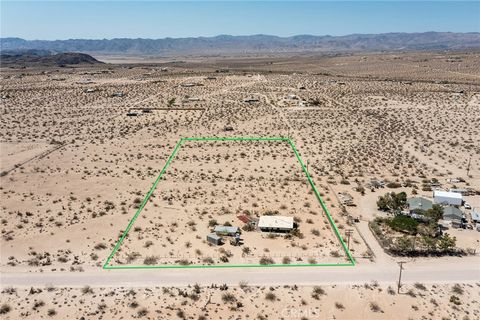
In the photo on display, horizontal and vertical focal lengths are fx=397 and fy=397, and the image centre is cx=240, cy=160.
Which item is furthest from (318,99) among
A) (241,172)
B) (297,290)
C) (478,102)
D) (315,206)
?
(297,290)

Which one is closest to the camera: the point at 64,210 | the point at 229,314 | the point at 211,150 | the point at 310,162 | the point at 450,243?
the point at 229,314

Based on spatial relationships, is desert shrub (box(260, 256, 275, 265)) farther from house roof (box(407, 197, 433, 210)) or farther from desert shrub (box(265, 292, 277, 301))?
house roof (box(407, 197, 433, 210))

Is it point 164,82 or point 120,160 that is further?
point 164,82

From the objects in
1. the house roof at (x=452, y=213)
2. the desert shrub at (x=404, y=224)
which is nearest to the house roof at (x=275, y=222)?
the desert shrub at (x=404, y=224)

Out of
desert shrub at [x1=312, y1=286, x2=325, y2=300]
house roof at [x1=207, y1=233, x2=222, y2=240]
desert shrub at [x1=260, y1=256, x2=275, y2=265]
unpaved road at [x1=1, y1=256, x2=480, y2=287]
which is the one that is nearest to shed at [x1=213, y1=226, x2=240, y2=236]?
house roof at [x1=207, y1=233, x2=222, y2=240]

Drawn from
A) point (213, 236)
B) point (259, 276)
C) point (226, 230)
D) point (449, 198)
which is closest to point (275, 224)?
point (226, 230)

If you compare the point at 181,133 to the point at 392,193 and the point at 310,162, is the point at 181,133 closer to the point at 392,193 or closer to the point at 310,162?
the point at 310,162

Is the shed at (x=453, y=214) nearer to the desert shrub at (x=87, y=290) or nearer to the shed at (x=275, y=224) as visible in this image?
the shed at (x=275, y=224)
